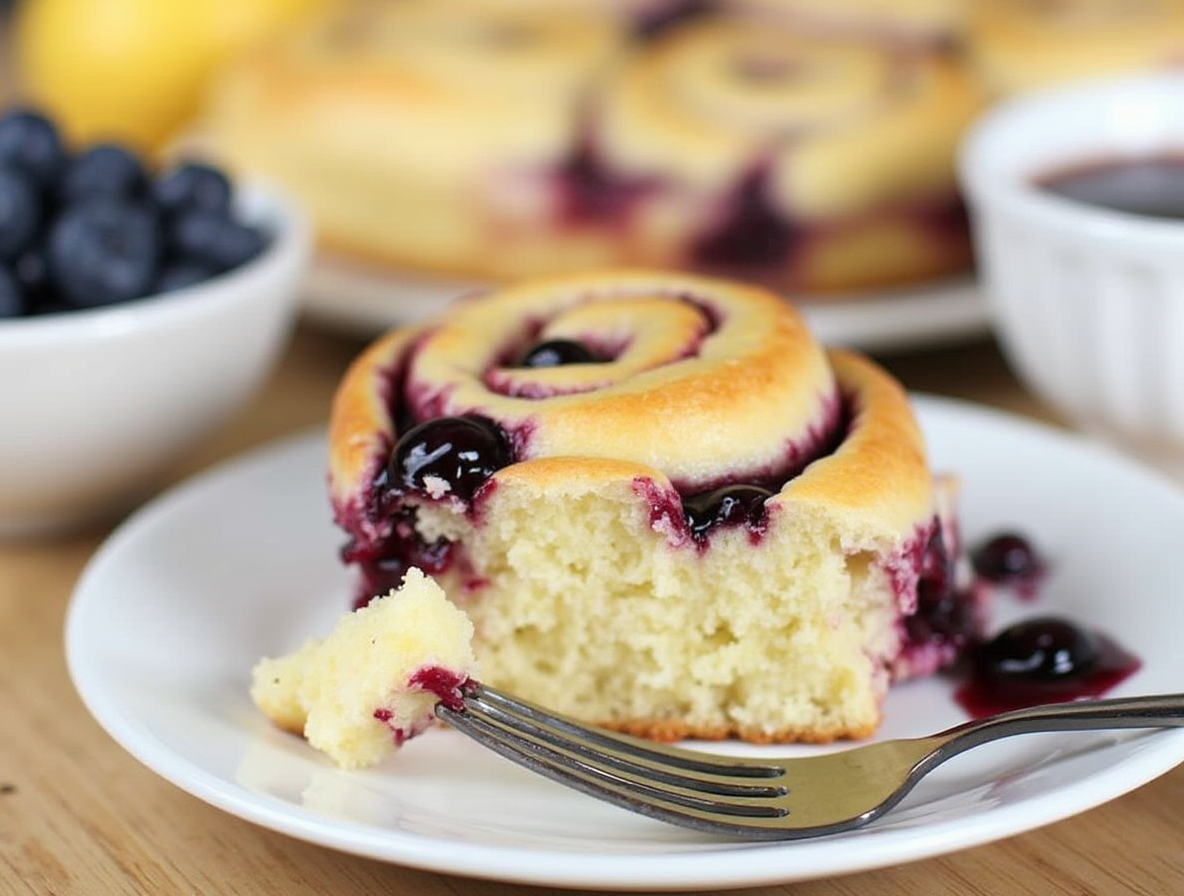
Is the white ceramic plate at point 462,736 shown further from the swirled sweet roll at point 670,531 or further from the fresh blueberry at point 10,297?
the fresh blueberry at point 10,297

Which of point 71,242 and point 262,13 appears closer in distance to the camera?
point 71,242

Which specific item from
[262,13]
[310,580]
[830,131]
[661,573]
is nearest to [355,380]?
[310,580]

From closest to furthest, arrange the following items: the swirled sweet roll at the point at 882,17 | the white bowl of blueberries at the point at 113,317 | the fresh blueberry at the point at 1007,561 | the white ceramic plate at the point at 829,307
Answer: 1. the fresh blueberry at the point at 1007,561
2. the white bowl of blueberries at the point at 113,317
3. the white ceramic plate at the point at 829,307
4. the swirled sweet roll at the point at 882,17

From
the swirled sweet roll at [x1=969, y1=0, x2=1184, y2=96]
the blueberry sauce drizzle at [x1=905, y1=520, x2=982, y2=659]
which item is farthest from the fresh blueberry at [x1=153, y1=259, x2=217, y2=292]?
the swirled sweet roll at [x1=969, y1=0, x2=1184, y2=96]

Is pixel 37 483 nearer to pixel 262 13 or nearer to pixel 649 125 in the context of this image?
pixel 649 125

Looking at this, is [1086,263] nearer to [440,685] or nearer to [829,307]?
[829,307]

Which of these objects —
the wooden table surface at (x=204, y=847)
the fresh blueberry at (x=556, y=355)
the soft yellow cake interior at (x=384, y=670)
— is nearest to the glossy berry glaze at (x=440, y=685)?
the soft yellow cake interior at (x=384, y=670)
